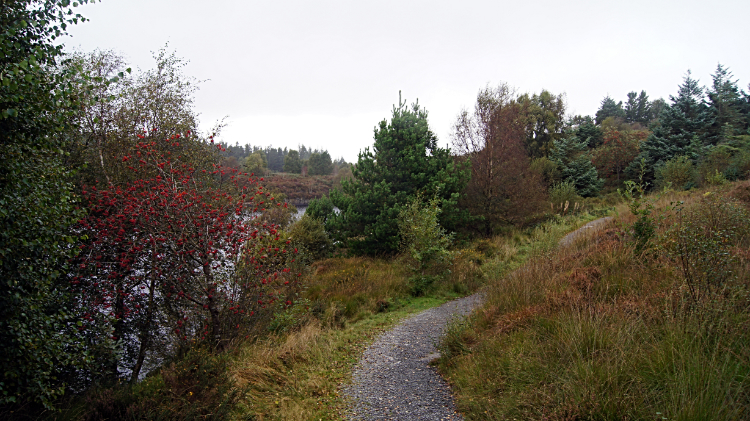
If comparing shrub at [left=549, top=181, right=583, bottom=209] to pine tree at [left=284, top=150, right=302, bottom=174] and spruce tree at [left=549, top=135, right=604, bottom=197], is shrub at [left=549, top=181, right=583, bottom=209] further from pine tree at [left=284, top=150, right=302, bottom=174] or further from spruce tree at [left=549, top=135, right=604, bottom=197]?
pine tree at [left=284, top=150, right=302, bottom=174]

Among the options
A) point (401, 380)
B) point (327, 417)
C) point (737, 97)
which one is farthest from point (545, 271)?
point (737, 97)

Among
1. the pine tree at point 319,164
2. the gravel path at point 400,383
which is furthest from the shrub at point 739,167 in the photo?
the pine tree at point 319,164

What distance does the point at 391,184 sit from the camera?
14.2 m

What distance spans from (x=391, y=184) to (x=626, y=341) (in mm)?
11093

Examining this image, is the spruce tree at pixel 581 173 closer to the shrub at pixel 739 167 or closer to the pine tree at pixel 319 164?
the shrub at pixel 739 167

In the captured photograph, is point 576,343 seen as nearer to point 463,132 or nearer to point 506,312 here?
point 506,312

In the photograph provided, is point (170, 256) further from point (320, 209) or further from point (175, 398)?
point (320, 209)

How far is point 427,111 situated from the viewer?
51.5ft

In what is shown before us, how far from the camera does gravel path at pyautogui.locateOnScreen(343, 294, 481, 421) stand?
3914 mm

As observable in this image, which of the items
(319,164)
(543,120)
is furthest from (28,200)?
(319,164)

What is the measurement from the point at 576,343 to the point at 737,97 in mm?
34158

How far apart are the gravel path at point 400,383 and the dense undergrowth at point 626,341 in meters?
0.26

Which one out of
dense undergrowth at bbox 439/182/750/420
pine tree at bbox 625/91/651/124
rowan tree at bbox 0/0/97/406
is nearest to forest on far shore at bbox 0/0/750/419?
rowan tree at bbox 0/0/97/406

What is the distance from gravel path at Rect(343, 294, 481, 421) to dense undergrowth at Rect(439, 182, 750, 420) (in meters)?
0.26
